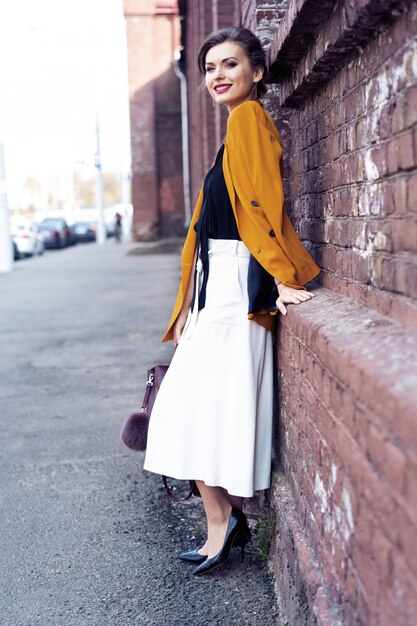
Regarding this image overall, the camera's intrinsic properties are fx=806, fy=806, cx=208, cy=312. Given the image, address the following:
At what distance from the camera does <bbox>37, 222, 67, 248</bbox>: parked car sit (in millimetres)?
39031

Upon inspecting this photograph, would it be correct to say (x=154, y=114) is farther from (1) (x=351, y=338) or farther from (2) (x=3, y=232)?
(1) (x=351, y=338)

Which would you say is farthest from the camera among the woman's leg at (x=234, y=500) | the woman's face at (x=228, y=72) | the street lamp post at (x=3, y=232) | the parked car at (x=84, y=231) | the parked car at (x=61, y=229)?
the parked car at (x=84, y=231)

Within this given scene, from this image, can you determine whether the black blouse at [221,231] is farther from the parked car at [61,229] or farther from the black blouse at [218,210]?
the parked car at [61,229]

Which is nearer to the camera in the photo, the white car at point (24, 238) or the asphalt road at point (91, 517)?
the asphalt road at point (91, 517)

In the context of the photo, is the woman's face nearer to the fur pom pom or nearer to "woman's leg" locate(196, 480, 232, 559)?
the fur pom pom

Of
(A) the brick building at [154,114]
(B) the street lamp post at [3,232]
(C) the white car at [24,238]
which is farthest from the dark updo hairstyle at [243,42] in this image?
(C) the white car at [24,238]

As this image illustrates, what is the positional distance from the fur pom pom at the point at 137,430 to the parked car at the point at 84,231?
45483mm

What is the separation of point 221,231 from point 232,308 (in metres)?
0.31

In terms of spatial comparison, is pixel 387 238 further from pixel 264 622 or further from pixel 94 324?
pixel 94 324

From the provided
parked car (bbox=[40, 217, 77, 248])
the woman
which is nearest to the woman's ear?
the woman

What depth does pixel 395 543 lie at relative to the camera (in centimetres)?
167

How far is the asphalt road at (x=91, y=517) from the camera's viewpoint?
3.13m

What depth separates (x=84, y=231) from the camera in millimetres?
48812

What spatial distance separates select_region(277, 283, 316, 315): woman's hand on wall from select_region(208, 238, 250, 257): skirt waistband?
0.70 ft
